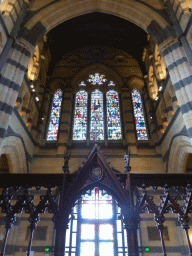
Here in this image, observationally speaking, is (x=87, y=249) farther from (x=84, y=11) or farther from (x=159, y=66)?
(x=84, y=11)

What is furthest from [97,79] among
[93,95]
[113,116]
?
[113,116]

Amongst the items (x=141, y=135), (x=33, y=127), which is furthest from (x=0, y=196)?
(x=141, y=135)

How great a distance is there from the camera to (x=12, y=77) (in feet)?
22.5

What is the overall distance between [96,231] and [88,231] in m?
0.33

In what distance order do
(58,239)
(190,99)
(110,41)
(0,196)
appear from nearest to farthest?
(58,239) → (0,196) → (190,99) → (110,41)

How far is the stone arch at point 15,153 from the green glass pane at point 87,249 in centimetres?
389

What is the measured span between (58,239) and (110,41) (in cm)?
1416

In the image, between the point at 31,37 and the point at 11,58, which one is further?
the point at 31,37

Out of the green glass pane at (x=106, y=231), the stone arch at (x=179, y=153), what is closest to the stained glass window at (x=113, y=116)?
the stone arch at (x=179, y=153)

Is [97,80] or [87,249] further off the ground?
[97,80]

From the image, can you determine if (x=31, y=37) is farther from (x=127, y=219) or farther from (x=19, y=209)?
(x=127, y=219)

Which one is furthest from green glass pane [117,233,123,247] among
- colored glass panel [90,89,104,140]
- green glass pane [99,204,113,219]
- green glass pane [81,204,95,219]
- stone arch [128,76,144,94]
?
stone arch [128,76,144,94]

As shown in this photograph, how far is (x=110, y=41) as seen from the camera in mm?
14930

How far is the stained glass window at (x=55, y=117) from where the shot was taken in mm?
11469
